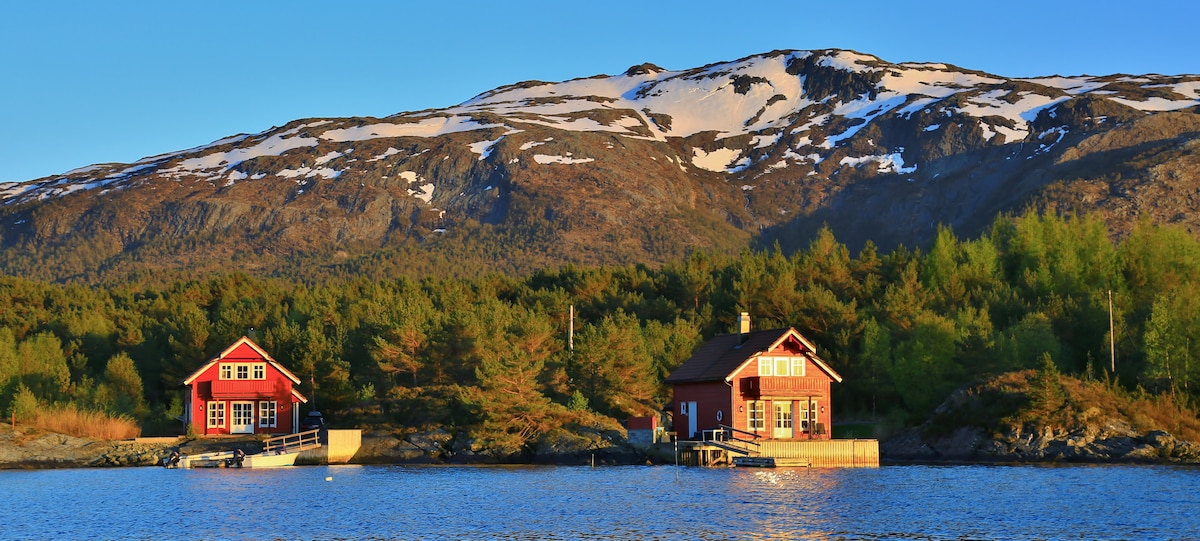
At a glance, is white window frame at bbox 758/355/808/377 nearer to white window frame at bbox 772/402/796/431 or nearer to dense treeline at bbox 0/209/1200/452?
white window frame at bbox 772/402/796/431

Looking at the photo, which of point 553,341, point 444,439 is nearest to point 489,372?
point 444,439

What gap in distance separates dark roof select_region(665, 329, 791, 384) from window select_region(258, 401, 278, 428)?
2110 centimetres

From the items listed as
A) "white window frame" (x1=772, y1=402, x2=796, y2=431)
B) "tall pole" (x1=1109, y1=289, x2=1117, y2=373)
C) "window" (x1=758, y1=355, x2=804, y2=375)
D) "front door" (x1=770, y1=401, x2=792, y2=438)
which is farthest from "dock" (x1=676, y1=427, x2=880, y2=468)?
"tall pole" (x1=1109, y1=289, x2=1117, y2=373)

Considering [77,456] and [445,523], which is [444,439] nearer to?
[77,456]

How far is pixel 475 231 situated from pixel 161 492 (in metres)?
137

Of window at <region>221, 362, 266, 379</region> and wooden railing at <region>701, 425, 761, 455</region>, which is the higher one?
window at <region>221, 362, 266, 379</region>

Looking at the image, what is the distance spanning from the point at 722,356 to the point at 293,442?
22.0m

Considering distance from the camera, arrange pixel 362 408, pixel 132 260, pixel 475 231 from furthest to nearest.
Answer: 1. pixel 475 231
2. pixel 132 260
3. pixel 362 408

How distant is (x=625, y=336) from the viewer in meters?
74.4

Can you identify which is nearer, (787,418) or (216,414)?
(787,418)

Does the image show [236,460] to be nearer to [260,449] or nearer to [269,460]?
[269,460]

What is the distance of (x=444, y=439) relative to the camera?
70.2 metres

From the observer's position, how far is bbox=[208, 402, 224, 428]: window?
73188 millimetres

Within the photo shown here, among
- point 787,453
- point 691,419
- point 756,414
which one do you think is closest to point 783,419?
point 756,414
